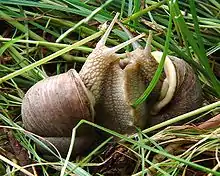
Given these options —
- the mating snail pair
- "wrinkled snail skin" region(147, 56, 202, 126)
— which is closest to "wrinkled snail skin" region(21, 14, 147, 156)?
the mating snail pair

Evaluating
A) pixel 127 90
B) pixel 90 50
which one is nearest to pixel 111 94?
pixel 127 90

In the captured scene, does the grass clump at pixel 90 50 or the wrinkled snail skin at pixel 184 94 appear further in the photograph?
the wrinkled snail skin at pixel 184 94

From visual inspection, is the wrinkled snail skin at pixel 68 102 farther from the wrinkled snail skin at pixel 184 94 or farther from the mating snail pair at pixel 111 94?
the wrinkled snail skin at pixel 184 94

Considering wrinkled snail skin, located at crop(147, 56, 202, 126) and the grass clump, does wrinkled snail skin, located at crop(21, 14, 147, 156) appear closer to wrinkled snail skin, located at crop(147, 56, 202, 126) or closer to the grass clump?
the grass clump

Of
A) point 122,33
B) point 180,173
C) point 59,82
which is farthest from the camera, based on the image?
point 122,33

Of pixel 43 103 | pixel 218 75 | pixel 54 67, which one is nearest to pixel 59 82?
pixel 43 103

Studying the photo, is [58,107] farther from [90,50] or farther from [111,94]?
[90,50]

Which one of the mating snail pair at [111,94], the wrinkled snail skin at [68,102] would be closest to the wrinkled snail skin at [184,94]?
the mating snail pair at [111,94]

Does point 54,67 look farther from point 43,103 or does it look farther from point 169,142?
point 169,142
